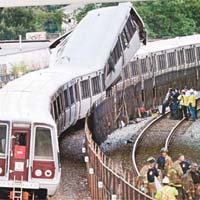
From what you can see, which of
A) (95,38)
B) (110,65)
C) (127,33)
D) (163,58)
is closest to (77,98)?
(110,65)

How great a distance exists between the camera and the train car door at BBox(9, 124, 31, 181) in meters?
16.8

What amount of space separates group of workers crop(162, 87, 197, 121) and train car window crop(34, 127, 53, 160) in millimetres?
11246

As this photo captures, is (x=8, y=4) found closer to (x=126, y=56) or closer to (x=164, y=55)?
(x=126, y=56)

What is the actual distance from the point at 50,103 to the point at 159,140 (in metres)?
6.01

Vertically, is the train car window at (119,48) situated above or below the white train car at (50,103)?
above

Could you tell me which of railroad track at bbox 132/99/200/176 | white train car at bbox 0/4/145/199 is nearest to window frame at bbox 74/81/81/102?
white train car at bbox 0/4/145/199

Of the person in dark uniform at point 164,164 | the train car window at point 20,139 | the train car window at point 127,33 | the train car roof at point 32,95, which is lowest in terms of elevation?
the person in dark uniform at point 164,164

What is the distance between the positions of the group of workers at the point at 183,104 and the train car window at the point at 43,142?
11.2 meters

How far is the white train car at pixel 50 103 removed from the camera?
16.8 metres

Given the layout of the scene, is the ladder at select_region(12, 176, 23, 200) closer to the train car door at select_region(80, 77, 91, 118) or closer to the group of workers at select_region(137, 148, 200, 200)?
the group of workers at select_region(137, 148, 200, 200)

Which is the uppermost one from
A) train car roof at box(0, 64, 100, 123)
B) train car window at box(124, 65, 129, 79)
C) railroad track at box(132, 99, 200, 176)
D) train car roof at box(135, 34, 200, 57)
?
train car roof at box(0, 64, 100, 123)

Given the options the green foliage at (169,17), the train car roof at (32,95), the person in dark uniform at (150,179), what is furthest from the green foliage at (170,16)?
the person in dark uniform at (150,179)

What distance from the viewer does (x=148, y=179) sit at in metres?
16.0

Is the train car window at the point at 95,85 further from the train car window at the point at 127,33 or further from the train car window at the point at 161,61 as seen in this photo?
the train car window at the point at 161,61
